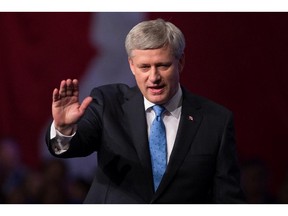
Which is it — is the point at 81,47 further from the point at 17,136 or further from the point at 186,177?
the point at 186,177

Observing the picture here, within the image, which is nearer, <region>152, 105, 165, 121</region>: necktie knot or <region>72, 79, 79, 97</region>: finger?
<region>72, 79, 79, 97</region>: finger

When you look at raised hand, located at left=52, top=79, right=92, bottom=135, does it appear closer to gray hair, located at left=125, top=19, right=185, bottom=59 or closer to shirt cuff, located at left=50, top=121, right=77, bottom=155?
shirt cuff, located at left=50, top=121, right=77, bottom=155

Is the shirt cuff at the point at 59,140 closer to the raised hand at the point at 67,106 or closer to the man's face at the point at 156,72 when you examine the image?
the raised hand at the point at 67,106

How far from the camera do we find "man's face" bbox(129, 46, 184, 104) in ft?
5.51

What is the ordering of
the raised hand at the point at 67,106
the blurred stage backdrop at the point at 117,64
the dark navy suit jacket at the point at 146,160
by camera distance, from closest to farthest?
the raised hand at the point at 67,106
the dark navy suit jacket at the point at 146,160
the blurred stage backdrop at the point at 117,64

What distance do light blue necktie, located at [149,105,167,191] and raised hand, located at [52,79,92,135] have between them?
0.23 meters

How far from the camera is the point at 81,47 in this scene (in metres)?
2.96

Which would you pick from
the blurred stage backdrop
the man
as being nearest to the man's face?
the man

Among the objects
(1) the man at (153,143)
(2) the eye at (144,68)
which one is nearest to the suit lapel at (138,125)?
(1) the man at (153,143)

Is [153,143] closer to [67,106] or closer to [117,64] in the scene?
[67,106]

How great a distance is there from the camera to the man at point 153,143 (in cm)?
168

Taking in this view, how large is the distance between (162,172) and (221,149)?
0.55 feet

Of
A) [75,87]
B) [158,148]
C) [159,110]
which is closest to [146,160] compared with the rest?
[158,148]

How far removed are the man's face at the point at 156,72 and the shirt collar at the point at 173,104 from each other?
0.05 metres
